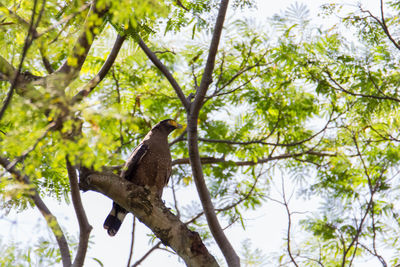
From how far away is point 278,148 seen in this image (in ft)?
19.9

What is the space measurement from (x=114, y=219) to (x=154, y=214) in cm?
193

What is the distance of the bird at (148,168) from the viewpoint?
16.0ft

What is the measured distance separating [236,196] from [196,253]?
2.44 meters

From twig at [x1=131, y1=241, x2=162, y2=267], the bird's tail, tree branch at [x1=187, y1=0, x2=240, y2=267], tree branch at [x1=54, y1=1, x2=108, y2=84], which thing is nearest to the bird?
the bird's tail

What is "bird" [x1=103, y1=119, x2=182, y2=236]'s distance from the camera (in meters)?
4.89

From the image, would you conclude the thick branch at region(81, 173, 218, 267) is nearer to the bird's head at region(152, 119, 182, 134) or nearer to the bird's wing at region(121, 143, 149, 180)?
the bird's wing at region(121, 143, 149, 180)

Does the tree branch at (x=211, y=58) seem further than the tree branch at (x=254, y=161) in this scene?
No

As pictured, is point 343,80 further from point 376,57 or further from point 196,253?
point 196,253

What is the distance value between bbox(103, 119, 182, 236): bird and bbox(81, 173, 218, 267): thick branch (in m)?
1.46

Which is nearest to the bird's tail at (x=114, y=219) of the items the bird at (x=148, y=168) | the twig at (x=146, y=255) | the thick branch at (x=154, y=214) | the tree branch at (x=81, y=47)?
the bird at (x=148, y=168)

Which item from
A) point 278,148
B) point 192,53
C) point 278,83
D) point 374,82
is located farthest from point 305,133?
point 192,53

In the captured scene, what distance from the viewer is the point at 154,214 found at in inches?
129

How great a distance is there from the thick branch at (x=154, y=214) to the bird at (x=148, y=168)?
146 cm

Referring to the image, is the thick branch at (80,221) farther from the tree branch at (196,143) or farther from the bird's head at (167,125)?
the bird's head at (167,125)
